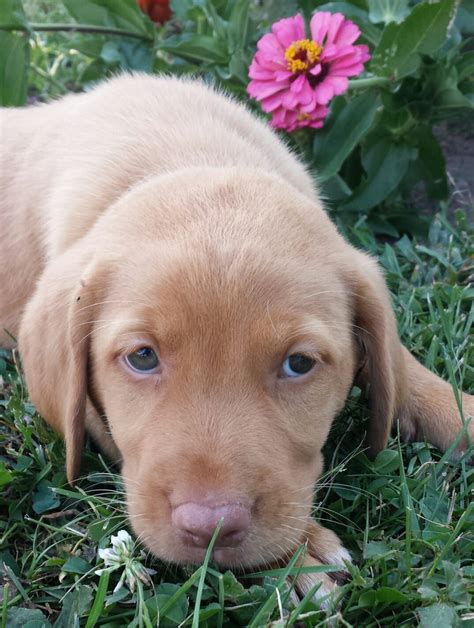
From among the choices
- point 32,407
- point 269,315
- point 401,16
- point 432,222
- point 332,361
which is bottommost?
point 32,407

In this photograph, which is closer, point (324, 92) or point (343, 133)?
point (324, 92)

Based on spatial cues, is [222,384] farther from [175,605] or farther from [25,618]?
[25,618]

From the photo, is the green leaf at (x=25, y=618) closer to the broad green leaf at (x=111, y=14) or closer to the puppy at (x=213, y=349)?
the puppy at (x=213, y=349)

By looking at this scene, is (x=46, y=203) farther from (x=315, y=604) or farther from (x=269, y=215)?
(x=315, y=604)

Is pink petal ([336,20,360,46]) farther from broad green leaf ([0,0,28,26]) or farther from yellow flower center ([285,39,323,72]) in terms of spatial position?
broad green leaf ([0,0,28,26])

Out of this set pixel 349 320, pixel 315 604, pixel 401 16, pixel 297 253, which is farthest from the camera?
pixel 401 16

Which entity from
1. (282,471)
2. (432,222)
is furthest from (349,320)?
(432,222)

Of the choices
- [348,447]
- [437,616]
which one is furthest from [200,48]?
[437,616]
